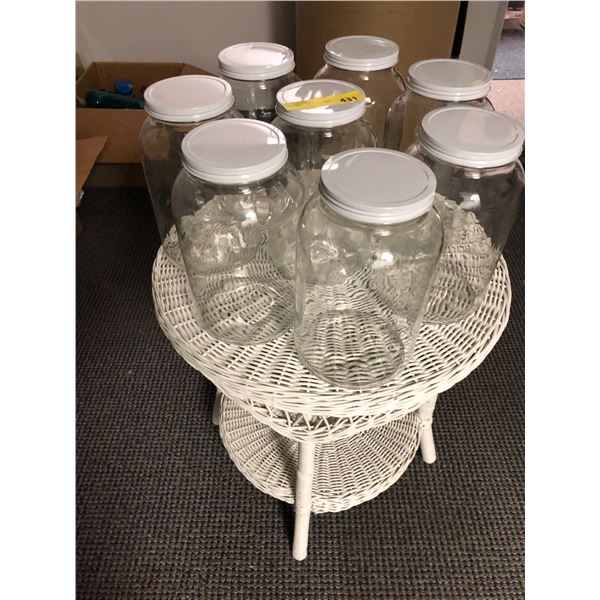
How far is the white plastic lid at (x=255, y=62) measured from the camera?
78cm

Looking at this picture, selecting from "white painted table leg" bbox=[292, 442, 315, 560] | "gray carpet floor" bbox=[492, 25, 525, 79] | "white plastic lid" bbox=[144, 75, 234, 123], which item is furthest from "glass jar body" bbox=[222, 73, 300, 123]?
"gray carpet floor" bbox=[492, 25, 525, 79]

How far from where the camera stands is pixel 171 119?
696 millimetres

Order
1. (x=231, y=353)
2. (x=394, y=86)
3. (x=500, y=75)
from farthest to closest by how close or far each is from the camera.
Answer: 1. (x=500, y=75)
2. (x=394, y=86)
3. (x=231, y=353)

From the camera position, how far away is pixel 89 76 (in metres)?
1.83

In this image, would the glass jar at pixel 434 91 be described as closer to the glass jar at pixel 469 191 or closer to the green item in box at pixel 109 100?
the glass jar at pixel 469 191

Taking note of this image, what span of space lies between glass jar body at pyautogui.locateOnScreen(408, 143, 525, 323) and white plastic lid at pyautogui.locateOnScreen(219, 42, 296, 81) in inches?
9.5

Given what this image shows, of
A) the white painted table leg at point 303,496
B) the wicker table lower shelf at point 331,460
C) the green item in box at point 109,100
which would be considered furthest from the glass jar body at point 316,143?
the green item in box at point 109,100

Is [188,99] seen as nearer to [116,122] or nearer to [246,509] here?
[246,509]

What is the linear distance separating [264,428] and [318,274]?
15.5 inches

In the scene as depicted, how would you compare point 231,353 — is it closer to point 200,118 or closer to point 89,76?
point 200,118

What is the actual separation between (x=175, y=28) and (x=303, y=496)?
1703 mm

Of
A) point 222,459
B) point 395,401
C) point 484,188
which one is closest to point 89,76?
point 222,459

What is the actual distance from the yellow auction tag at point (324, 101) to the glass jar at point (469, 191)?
11cm

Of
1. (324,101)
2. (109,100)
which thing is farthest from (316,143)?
(109,100)
